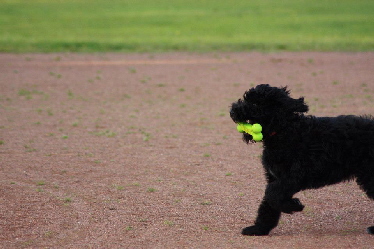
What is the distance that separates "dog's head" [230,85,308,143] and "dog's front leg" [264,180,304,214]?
539mm

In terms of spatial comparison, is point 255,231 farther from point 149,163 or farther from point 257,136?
point 149,163

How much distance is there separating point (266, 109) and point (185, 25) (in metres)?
32.7

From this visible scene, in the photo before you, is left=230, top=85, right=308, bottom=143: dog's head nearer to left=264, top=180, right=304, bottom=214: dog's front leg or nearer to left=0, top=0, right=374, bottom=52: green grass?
left=264, top=180, right=304, bottom=214: dog's front leg

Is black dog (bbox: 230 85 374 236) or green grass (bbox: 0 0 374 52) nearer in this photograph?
black dog (bbox: 230 85 374 236)

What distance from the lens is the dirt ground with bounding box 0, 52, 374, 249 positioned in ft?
21.3

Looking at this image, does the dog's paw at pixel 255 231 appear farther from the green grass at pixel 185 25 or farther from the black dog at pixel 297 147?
the green grass at pixel 185 25

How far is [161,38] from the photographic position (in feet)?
103

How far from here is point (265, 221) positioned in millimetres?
6406

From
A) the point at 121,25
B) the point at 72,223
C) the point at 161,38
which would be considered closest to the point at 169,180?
the point at 72,223

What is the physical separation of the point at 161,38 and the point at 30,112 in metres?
18.0

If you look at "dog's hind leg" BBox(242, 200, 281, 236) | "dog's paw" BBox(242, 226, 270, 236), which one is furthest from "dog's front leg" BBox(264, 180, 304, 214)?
"dog's paw" BBox(242, 226, 270, 236)

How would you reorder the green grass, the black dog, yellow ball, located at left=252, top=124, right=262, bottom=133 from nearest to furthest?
yellow ball, located at left=252, top=124, right=262, bottom=133 < the black dog < the green grass

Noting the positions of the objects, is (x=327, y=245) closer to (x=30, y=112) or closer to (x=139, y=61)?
(x=30, y=112)

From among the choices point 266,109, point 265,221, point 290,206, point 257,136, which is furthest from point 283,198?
point 266,109
